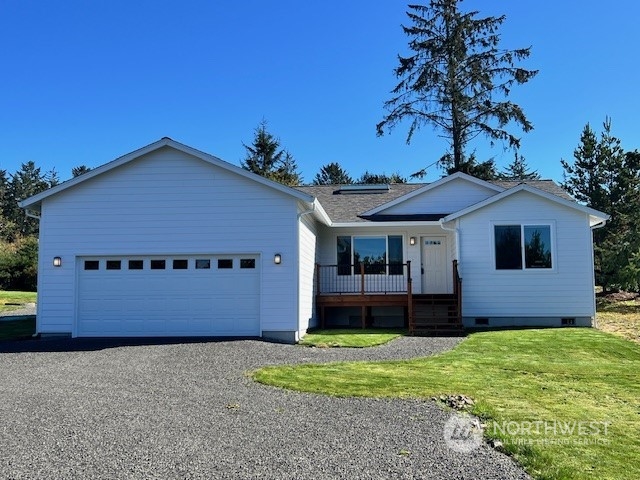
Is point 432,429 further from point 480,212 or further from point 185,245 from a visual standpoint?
point 480,212

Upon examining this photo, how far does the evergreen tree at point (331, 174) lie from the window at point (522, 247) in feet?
119

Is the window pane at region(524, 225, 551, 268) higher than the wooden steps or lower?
higher

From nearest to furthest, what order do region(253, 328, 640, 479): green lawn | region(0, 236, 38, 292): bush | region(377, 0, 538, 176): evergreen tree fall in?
region(253, 328, 640, 479): green lawn
region(377, 0, 538, 176): evergreen tree
region(0, 236, 38, 292): bush

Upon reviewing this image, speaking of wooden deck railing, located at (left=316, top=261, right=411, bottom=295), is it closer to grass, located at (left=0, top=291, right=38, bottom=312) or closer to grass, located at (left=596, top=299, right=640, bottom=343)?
grass, located at (left=596, top=299, right=640, bottom=343)

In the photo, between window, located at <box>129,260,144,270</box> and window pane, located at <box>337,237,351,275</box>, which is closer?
window, located at <box>129,260,144,270</box>

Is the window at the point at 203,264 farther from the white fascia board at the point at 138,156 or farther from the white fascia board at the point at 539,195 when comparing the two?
the white fascia board at the point at 539,195

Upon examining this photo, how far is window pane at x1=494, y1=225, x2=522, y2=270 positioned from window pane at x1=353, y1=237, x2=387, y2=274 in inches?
139

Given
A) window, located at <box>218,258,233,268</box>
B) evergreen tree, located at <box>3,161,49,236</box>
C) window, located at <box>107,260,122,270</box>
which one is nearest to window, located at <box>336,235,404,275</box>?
window, located at <box>218,258,233,268</box>

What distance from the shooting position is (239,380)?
734cm

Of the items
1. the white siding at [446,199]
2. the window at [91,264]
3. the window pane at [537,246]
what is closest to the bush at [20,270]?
the window at [91,264]

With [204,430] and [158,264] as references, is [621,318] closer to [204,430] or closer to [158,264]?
[158,264]

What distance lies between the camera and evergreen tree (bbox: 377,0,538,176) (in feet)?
86.9

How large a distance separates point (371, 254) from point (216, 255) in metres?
5.63

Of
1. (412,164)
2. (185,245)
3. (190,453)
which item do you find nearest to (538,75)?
(412,164)
